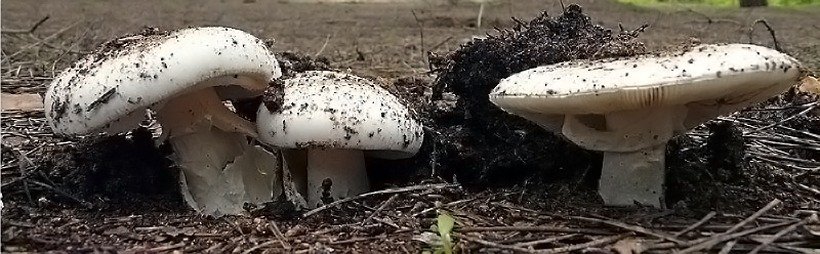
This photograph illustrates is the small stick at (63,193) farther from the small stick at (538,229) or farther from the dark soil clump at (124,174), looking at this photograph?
the small stick at (538,229)

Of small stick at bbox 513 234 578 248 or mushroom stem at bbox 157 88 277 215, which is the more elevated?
mushroom stem at bbox 157 88 277 215

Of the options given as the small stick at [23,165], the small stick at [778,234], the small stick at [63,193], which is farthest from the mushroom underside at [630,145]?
the small stick at [23,165]

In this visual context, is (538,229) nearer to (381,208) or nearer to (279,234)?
(381,208)

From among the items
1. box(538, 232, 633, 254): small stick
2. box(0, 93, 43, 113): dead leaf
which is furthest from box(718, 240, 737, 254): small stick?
box(0, 93, 43, 113): dead leaf

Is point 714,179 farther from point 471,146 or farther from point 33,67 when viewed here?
point 33,67

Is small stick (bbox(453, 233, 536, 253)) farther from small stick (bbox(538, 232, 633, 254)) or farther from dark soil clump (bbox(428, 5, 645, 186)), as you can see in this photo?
dark soil clump (bbox(428, 5, 645, 186))

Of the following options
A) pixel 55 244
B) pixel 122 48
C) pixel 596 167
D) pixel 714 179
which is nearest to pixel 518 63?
pixel 596 167
